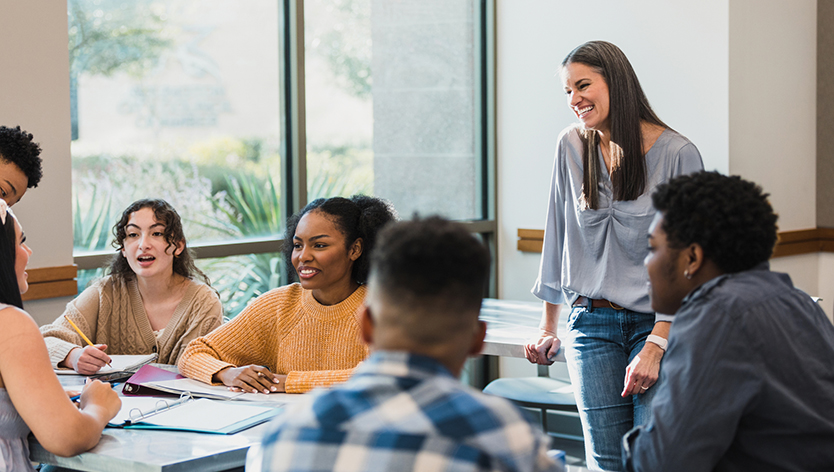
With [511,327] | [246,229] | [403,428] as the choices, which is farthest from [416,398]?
[246,229]

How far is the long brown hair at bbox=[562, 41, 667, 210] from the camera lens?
2016mm

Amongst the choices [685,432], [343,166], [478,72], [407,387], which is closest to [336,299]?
[685,432]

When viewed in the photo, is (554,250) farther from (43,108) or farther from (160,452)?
(43,108)

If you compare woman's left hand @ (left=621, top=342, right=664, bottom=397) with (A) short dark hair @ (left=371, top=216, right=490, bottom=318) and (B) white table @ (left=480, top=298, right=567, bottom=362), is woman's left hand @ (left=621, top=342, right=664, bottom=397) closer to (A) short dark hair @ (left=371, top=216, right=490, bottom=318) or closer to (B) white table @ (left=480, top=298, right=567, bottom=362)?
(B) white table @ (left=480, top=298, right=567, bottom=362)

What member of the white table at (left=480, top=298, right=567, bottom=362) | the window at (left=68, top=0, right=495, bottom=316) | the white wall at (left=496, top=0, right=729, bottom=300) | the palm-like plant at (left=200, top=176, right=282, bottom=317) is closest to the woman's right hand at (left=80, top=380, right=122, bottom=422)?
the white table at (left=480, top=298, right=567, bottom=362)

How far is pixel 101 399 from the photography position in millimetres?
1691

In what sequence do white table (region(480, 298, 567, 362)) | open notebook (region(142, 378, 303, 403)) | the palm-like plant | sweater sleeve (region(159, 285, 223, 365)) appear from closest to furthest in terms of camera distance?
open notebook (region(142, 378, 303, 403)) → sweater sleeve (region(159, 285, 223, 365)) → white table (region(480, 298, 567, 362)) → the palm-like plant

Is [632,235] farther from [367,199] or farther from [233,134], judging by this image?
[233,134]

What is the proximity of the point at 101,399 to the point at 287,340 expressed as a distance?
61 centimetres

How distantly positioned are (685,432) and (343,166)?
3.02 meters

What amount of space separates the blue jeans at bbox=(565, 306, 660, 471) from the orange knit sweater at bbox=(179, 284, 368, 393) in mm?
560

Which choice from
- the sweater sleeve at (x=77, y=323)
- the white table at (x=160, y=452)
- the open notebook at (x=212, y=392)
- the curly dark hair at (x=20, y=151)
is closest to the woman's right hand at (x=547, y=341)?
the open notebook at (x=212, y=392)

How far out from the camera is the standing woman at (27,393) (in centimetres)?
150

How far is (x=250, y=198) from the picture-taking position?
12.1 feet
